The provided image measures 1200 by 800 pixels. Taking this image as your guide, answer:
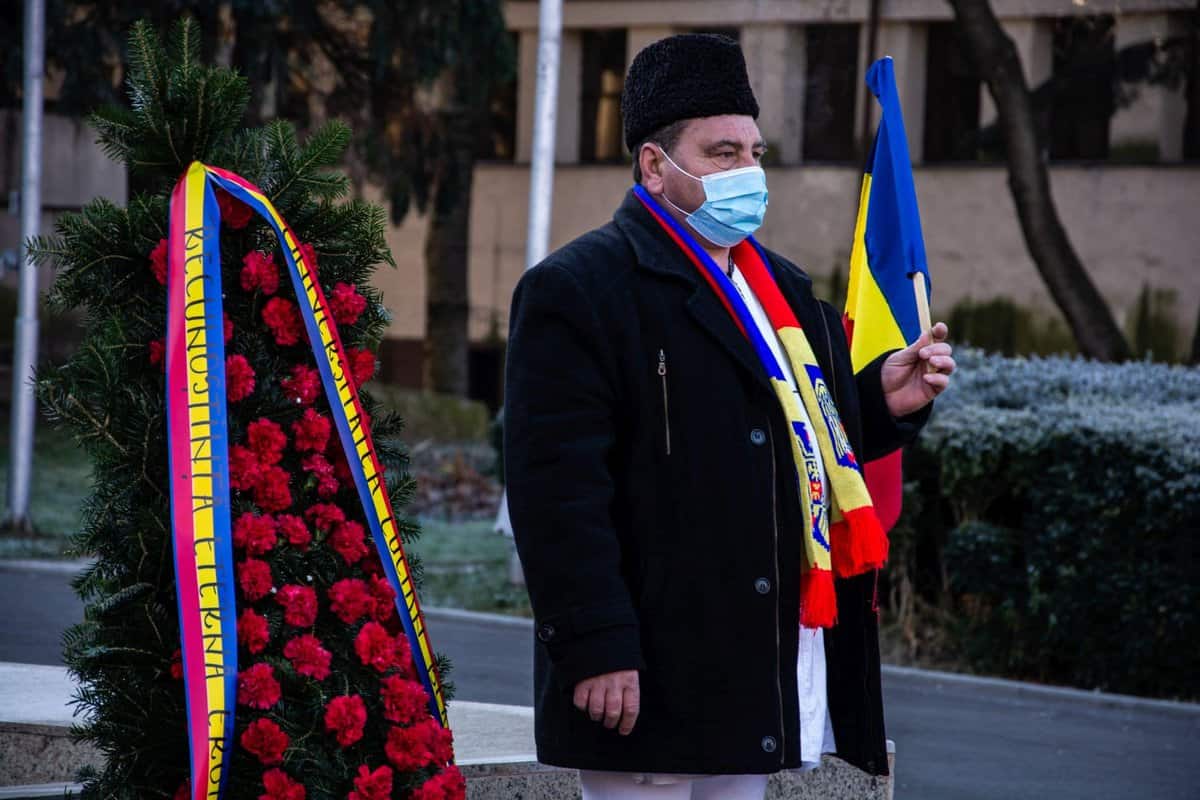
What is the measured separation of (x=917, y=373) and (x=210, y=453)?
1463mm

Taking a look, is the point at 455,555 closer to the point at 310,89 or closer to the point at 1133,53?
the point at 310,89

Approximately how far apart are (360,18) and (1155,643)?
14.0m

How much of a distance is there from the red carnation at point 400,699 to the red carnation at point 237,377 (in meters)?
0.68

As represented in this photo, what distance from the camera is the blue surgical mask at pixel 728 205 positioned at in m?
3.56

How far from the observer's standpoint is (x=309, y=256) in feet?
13.1

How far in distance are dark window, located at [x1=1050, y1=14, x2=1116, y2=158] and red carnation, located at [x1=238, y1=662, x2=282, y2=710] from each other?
74.4 feet

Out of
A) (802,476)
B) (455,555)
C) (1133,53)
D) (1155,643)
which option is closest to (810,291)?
(802,476)

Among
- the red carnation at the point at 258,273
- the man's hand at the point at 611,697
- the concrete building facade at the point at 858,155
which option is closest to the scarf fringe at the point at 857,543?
the man's hand at the point at 611,697

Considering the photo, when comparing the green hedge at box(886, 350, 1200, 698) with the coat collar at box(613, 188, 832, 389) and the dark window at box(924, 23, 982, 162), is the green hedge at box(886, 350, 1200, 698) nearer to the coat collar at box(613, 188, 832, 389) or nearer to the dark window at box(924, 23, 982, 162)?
the coat collar at box(613, 188, 832, 389)

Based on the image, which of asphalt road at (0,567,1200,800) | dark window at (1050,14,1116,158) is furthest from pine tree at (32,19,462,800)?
dark window at (1050,14,1116,158)

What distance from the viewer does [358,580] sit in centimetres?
396

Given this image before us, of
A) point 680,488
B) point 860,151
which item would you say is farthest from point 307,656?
point 860,151

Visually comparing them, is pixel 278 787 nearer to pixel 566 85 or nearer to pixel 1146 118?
pixel 1146 118

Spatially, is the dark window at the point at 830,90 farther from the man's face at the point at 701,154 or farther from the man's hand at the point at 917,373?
the man's face at the point at 701,154
